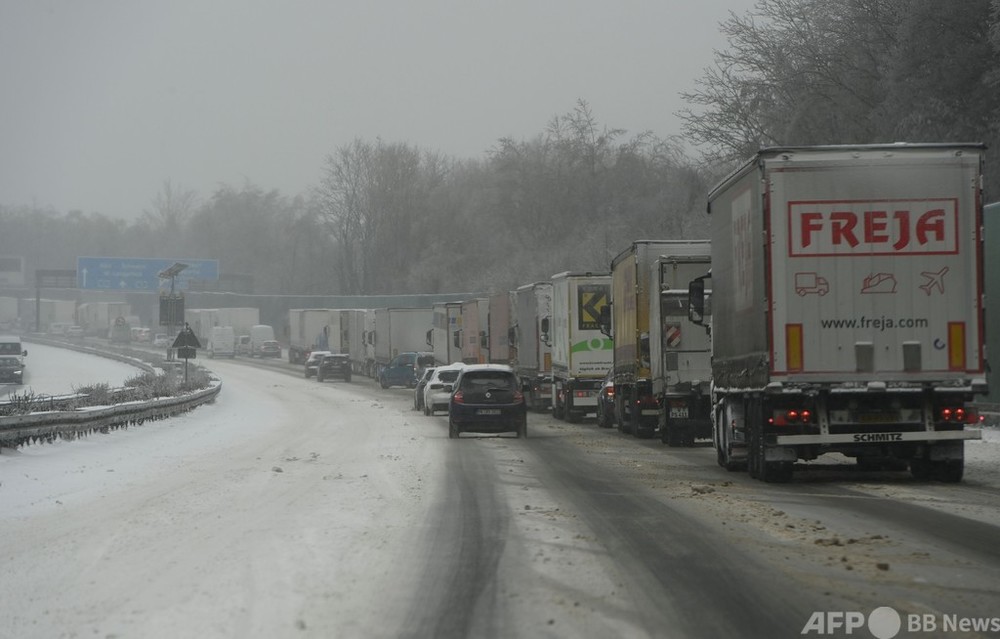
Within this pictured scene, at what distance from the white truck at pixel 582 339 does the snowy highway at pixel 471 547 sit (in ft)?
44.8

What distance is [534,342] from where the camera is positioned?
40.6m

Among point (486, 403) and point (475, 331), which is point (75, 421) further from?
point (475, 331)

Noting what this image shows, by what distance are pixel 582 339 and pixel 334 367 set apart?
37918 millimetres

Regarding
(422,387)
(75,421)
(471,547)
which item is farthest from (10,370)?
(471,547)

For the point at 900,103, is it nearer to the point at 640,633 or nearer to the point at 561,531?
the point at 561,531

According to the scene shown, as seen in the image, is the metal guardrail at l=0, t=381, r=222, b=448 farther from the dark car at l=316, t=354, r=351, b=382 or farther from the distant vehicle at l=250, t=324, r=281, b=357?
the distant vehicle at l=250, t=324, r=281, b=357

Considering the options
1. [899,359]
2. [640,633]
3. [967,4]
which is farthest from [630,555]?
[967,4]

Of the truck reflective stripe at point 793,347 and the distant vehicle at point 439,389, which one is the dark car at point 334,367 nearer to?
the distant vehicle at point 439,389

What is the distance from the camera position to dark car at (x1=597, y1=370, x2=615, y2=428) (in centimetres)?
3256

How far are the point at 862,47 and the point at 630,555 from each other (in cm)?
4284

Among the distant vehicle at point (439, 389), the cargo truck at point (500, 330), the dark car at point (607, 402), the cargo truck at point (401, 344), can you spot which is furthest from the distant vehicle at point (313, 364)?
the dark car at point (607, 402)

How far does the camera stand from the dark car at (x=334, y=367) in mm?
71312

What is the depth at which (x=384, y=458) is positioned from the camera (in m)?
22.3

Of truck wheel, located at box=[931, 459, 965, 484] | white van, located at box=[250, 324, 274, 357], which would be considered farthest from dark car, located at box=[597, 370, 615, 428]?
white van, located at box=[250, 324, 274, 357]
